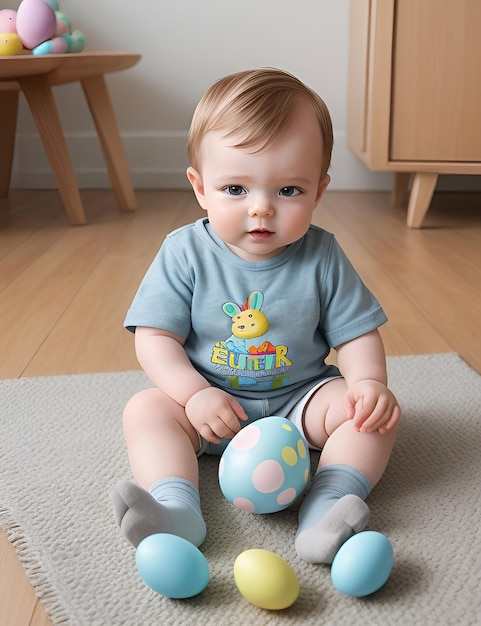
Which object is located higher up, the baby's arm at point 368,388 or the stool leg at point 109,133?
the baby's arm at point 368,388

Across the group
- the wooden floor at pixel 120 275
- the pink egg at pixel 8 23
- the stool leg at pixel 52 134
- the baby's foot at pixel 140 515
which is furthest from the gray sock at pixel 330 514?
the pink egg at pixel 8 23

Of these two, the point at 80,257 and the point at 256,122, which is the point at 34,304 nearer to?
the point at 80,257

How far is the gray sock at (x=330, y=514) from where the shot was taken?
0.67 meters

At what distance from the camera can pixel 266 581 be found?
0.61 m

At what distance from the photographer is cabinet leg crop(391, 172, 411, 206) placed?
229 centimetres

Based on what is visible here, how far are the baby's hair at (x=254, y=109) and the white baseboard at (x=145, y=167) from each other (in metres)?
1.79

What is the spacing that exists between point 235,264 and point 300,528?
0.28 m

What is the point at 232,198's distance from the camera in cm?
79

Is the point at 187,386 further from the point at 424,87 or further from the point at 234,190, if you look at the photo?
the point at 424,87

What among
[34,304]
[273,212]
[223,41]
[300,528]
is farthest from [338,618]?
[223,41]

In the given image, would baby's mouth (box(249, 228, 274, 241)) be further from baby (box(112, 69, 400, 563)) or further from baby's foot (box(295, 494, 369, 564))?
baby's foot (box(295, 494, 369, 564))

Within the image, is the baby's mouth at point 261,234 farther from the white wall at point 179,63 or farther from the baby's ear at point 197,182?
the white wall at point 179,63

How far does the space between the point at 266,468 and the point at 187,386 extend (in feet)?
0.49

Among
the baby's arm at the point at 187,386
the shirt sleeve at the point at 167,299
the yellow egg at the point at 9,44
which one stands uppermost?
the shirt sleeve at the point at 167,299
